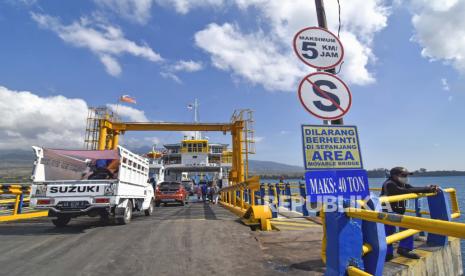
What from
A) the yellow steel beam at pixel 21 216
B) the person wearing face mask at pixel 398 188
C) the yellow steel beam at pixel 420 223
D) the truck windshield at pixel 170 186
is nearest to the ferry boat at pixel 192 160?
the truck windshield at pixel 170 186

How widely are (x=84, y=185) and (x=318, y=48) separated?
22.6ft

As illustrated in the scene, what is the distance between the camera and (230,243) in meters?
5.70

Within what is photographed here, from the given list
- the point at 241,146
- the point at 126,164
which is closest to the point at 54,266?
→ the point at 126,164

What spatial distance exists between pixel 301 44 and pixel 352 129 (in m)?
1.32

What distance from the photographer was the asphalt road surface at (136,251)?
14.0 feet

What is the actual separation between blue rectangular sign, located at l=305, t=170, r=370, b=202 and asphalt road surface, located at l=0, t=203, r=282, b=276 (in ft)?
4.84

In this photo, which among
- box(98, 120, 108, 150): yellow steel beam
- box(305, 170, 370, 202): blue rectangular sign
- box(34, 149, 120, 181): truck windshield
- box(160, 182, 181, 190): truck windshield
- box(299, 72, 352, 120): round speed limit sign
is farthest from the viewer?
box(160, 182, 181, 190): truck windshield

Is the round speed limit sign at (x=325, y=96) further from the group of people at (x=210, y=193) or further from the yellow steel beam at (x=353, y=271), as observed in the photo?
the group of people at (x=210, y=193)

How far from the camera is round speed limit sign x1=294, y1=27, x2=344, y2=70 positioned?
3.92 meters

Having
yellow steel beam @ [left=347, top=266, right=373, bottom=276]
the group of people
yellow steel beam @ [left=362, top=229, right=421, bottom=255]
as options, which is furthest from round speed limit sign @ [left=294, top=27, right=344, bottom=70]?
the group of people

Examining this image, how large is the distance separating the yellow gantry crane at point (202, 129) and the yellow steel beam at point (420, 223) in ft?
48.9

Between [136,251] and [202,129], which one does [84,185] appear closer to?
[136,251]

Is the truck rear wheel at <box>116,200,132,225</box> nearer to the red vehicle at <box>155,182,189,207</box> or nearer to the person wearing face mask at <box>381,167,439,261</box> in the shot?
the person wearing face mask at <box>381,167,439,261</box>

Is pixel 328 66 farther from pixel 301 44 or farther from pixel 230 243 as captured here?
pixel 230 243
